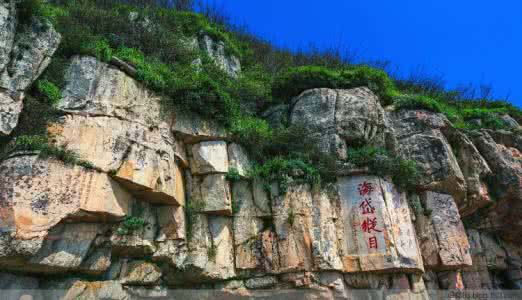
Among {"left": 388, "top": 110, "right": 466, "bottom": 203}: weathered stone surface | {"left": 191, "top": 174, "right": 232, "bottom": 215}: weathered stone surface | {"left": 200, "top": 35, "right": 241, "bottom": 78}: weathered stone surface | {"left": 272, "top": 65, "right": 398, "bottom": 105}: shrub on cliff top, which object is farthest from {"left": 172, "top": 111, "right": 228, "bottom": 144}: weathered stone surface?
{"left": 388, "top": 110, "right": 466, "bottom": 203}: weathered stone surface

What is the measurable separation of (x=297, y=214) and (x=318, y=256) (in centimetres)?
102


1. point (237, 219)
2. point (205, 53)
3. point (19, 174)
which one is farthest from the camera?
point (205, 53)

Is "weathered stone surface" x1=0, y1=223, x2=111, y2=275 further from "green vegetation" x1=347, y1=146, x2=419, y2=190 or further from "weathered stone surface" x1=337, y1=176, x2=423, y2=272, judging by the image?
"green vegetation" x1=347, y1=146, x2=419, y2=190

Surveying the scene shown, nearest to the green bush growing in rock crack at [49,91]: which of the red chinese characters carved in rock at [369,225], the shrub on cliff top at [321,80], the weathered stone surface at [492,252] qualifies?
the shrub on cliff top at [321,80]

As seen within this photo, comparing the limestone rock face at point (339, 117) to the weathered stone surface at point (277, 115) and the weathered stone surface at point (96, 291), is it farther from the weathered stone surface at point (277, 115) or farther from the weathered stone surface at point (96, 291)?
the weathered stone surface at point (96, 291)

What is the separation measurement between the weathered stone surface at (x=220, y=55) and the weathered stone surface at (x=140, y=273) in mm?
7260

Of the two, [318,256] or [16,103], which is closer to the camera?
[16,103]

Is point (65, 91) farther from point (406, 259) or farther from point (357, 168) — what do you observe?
point (406, 259)

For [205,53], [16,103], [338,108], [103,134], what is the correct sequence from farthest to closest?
[205,53] → [338,108] → [103,134] → [16,103]

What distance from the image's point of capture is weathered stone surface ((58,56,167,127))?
320 inches

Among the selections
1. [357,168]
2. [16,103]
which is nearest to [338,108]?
[357,168]

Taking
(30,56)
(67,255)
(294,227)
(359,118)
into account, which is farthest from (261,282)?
(30,56)

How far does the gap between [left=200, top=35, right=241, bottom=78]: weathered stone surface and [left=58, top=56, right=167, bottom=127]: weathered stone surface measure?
4893mm

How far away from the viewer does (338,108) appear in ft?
35.8
